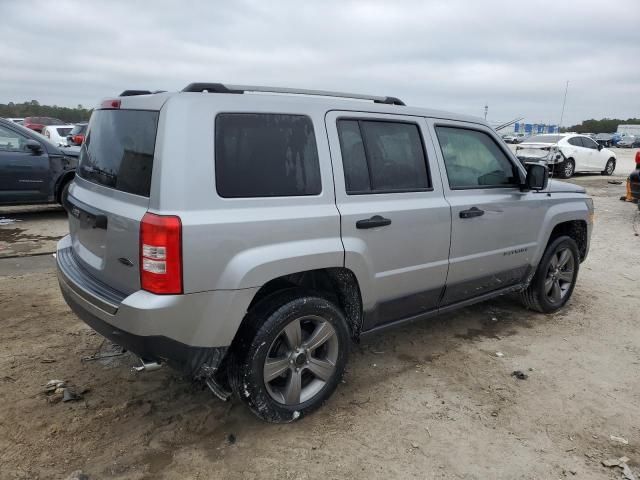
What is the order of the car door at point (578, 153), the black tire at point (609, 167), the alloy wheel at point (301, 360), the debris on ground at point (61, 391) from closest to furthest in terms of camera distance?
the alloy wheel at point (301, 360), the debris on ground at point (61, 391), the car door at point (578, 153), the black tire at point (609, 167)

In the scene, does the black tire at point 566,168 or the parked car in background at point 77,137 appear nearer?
the parked car in background at point 77,137

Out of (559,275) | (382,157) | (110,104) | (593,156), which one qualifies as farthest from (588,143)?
(110,104)

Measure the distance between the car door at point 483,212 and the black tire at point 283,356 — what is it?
3.84 feet

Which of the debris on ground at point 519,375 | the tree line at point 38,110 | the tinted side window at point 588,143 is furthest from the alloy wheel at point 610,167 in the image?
the tree line at point 38,110

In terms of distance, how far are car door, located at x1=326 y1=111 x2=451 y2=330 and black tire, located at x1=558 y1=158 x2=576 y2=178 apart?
1547 cm

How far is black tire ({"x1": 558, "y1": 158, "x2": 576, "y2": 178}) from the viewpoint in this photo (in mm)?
17109

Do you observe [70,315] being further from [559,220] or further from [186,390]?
[559,220]

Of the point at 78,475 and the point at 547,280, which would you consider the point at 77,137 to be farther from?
the point at 78,475

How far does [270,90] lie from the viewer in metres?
3.01

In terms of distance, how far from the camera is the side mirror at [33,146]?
834cm

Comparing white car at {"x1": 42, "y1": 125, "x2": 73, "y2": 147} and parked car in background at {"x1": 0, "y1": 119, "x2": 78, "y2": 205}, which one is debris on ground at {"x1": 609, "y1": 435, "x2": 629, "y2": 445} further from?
white car at {"x1": 42, "y1": 125, "x2": 73, "y2": 147}

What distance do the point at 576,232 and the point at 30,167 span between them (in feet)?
26.8

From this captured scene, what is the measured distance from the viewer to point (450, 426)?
3.03m

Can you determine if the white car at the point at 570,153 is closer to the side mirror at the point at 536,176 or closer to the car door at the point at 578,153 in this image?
the car door at the point at 578,153
